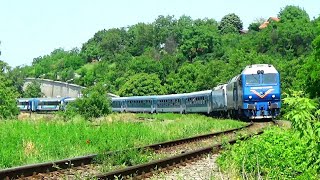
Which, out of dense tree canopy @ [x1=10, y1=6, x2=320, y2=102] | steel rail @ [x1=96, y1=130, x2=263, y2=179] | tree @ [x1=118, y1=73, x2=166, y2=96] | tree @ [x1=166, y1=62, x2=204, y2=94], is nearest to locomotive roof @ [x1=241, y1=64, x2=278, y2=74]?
dense tree canopy @ [x1=10, y1=6, x2=320, y2=102]

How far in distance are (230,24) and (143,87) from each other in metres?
73.2

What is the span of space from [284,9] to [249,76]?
4992 inches

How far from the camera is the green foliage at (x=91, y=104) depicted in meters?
42.9

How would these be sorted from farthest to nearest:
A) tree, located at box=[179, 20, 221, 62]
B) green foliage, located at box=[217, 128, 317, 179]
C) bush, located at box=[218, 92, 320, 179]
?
1. tree, located at box=[179, 20, 221, 62]
2. green foliage, located at box=[217, 128, 317, 179]
3. bush, located at box=[218, 92, 320, 179]

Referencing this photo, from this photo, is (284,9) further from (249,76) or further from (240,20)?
(249,76)

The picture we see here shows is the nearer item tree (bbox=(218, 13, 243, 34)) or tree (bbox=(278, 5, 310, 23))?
tree (bbox=(278, 5, 310, 23))

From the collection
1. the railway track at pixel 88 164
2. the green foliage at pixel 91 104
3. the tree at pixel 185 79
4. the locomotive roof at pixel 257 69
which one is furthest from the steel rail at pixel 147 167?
the tree at pixel 185 79

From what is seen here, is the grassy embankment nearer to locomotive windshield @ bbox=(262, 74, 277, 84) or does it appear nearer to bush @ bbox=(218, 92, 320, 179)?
bush @ bbox=(218, 92, 320, 179)

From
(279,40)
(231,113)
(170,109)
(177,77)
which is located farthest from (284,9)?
(231,113)

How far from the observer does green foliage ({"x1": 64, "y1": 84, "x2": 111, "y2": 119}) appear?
141 feet

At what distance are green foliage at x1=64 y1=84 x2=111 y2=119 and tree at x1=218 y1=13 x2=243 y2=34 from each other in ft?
383

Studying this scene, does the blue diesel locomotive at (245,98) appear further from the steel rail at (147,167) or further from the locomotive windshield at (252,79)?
the steel rail at (147,167)

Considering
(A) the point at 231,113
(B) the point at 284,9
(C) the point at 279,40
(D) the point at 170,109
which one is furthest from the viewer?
(B) the point at 284,9

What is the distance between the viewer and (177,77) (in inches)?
3816
